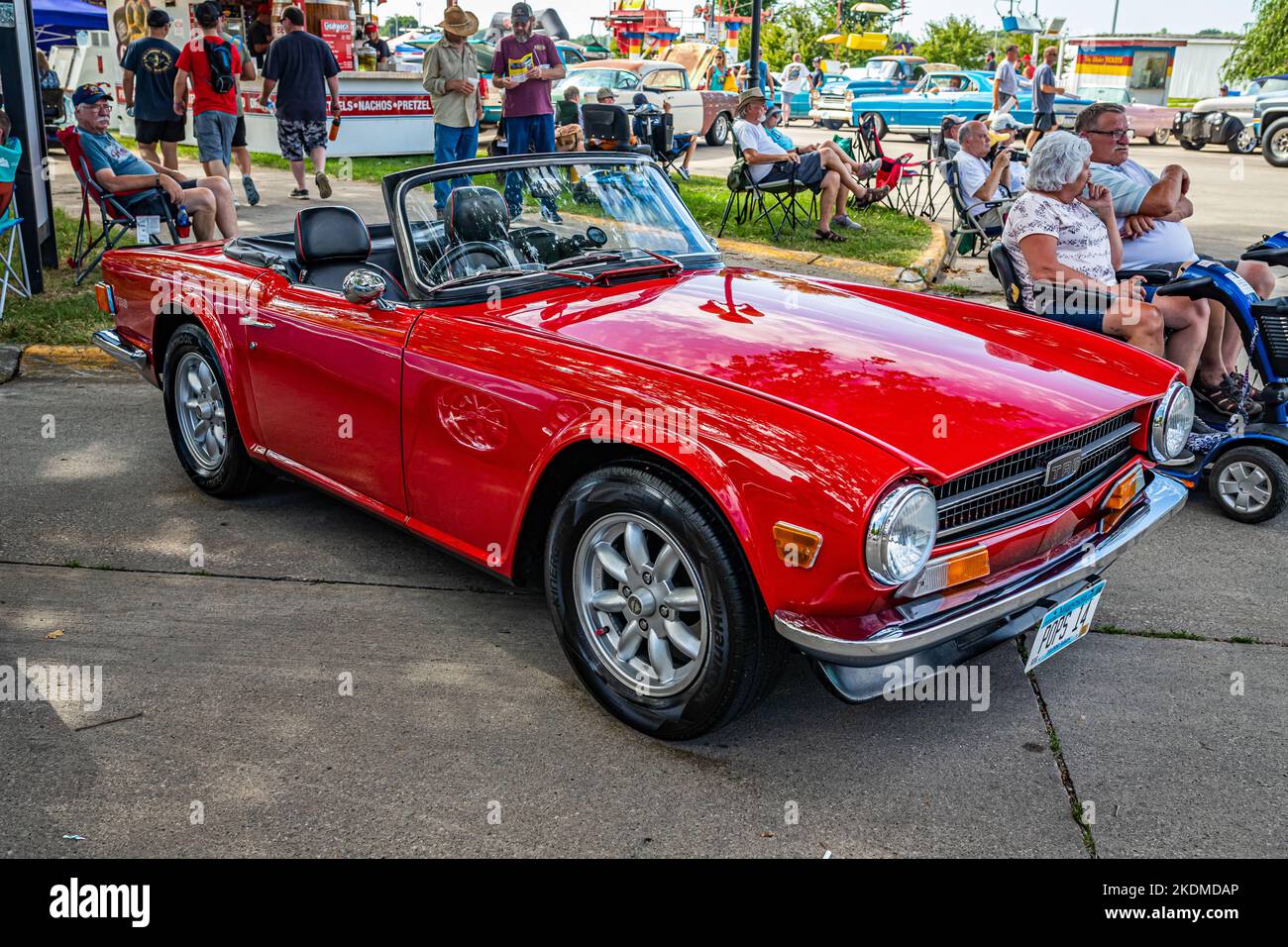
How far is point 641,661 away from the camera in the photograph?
3275mm

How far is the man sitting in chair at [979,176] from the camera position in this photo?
10.2 metres

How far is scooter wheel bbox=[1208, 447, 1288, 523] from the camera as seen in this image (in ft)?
16.1

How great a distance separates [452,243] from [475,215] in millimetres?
145

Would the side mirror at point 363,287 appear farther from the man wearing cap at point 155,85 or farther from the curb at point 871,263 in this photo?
the man wearing cap at point 155,85

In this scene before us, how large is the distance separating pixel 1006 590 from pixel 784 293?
5.09 ft

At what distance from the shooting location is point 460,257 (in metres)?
4.02

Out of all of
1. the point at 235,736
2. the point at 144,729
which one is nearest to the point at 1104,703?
the point at 235,736

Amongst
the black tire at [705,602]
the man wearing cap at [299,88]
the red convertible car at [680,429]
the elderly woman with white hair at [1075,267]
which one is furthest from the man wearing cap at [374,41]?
the black tire at [705,602]

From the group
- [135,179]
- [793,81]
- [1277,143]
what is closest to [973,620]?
[135,179]

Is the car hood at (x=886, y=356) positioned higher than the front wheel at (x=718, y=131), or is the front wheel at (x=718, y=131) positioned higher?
the front wheel at (x=718, y=131)

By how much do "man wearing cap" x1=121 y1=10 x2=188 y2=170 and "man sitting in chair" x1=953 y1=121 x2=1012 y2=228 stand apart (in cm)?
735

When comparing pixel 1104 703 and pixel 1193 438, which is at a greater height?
pixel 1193 438

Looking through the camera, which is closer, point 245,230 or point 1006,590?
point 1006,590
